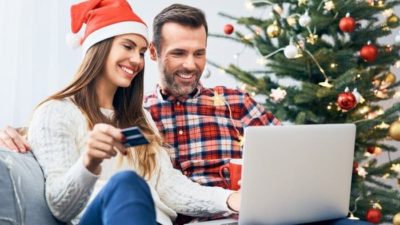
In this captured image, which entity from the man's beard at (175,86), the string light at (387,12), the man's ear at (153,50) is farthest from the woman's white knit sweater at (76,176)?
the string light at (387,12)

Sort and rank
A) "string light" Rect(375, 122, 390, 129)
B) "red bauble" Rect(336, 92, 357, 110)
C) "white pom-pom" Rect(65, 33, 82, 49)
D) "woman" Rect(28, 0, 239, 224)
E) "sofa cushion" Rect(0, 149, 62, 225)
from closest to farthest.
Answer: "sofa cushion" Rect(0, 149, 62, 225) < "woman" Rect(28, 0, 239, 224) < "white pom-pom" Rect(65, 33, 82, 49) < "red bauble" Rect(336, 92, 357, 110) < "string light" Rect(375, 122, 390, 129)

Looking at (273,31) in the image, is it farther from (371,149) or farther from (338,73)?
(371,149)

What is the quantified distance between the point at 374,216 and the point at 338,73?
60 cm

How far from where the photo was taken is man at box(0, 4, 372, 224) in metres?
1.98

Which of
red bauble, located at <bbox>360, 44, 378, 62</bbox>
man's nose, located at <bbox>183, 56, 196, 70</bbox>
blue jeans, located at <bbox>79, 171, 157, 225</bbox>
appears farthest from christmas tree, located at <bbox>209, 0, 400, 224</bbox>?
blue jeans, located at <bbox>79, 171, 157, 225</bbox>

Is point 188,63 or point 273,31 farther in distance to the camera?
point 273,31

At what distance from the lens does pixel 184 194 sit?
1.74m

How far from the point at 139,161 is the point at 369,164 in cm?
141

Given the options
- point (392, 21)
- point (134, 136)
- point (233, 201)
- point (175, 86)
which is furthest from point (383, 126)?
point (134, 136)

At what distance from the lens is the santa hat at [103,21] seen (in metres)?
1.72

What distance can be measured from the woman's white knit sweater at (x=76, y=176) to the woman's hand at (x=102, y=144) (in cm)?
4

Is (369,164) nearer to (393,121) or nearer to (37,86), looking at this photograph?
(393,121)

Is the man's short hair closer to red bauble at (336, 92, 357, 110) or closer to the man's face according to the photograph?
the man's face

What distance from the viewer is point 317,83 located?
2545mm
